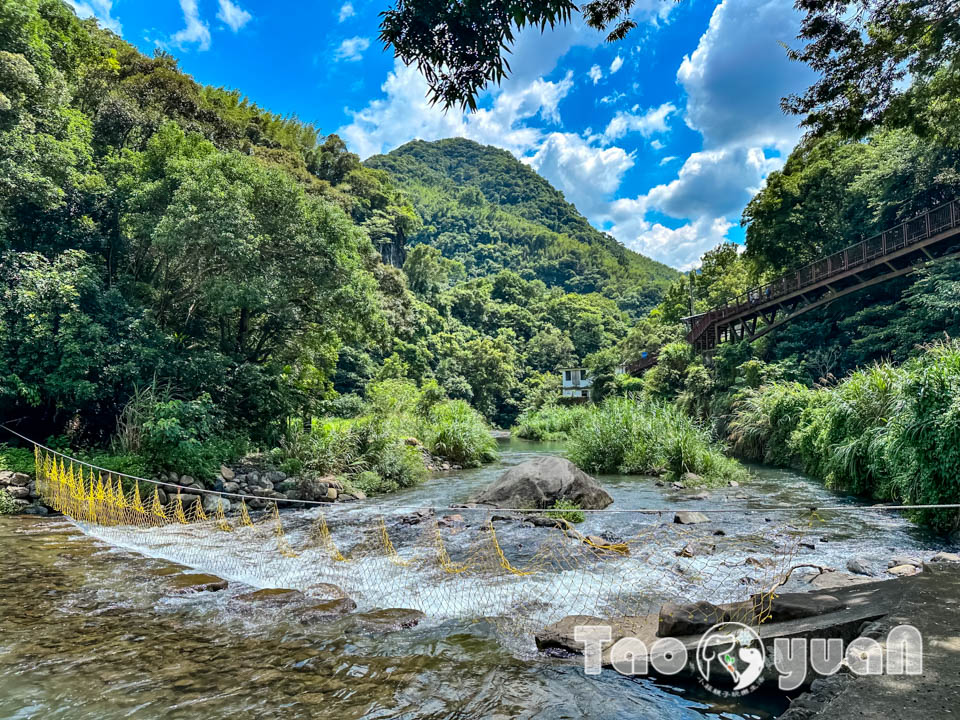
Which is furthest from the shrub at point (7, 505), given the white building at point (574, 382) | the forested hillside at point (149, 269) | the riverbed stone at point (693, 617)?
the white building at point (574, 382)

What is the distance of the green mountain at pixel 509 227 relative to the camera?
290 ft

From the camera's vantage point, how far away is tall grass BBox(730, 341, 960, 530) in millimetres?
6824

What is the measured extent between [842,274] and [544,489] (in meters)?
19.7

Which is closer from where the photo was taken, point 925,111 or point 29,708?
point 29,708

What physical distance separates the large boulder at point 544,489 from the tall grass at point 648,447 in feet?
13.5

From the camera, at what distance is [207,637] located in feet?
14.6

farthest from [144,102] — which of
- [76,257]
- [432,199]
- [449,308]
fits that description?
[432,199]

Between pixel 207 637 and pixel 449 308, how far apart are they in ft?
167

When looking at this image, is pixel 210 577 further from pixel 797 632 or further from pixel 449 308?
pixel 449 308

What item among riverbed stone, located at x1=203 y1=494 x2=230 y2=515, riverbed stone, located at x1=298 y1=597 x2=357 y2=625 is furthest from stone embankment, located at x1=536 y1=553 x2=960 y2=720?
riverbed stone, located at x1=203 y1=494 x2=230 y2=515

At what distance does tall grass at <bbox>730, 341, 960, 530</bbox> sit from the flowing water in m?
1.65

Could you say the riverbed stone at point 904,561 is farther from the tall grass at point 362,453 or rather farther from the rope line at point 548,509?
the tall grass at point 362,453

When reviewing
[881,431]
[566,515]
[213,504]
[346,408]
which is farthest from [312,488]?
[881,431]

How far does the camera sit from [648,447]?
1528 cm
